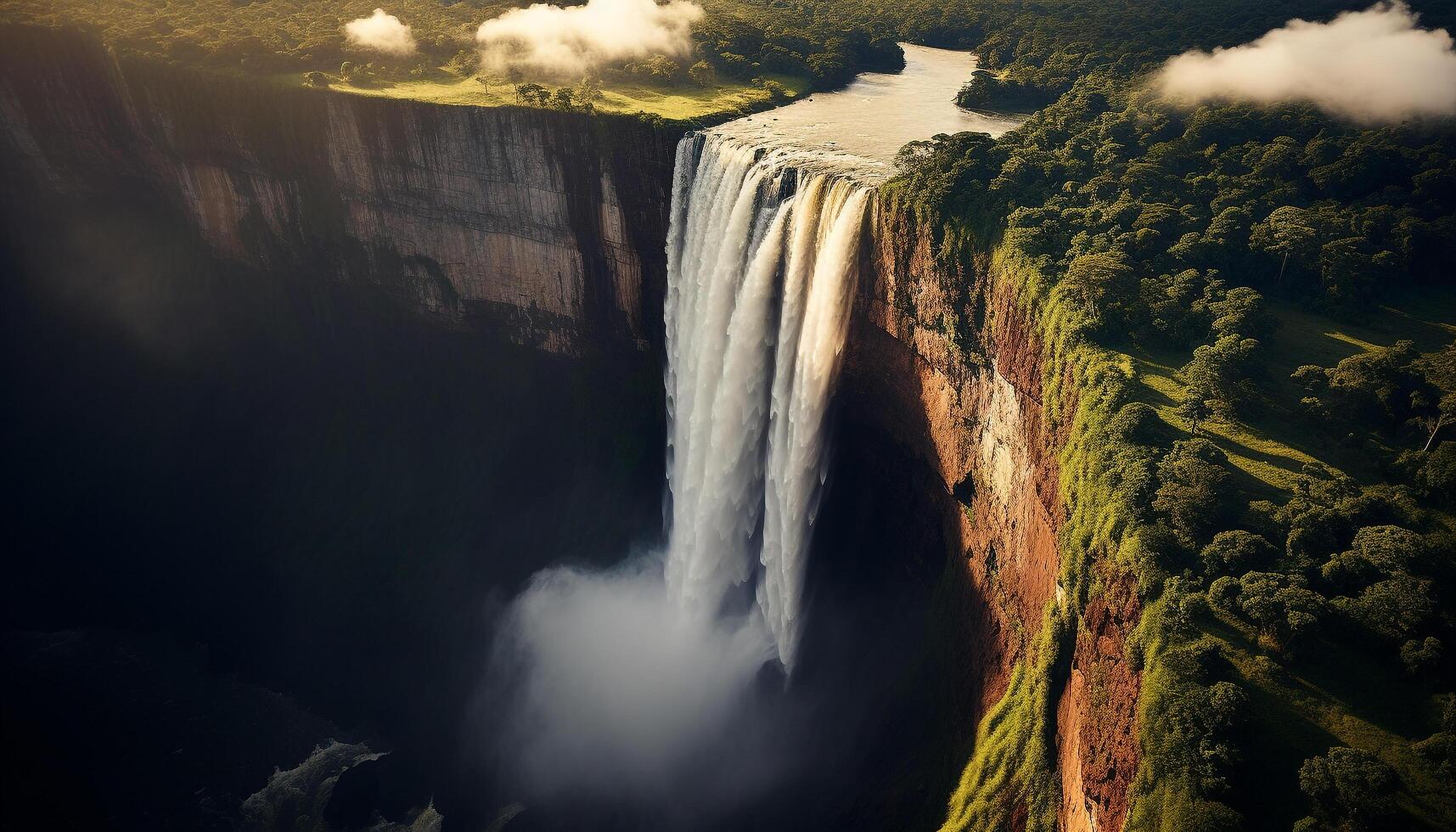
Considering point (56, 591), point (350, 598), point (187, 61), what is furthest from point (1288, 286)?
point (56, 591)

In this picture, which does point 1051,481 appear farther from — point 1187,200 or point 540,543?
point 540,543

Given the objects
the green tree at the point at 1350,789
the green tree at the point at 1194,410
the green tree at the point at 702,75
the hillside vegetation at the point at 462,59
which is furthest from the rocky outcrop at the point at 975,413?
the green tree at the point at 702,75

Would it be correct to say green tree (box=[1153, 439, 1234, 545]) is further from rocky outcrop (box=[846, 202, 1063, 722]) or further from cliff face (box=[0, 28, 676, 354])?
cliff face (box=[0, 28, 676, 354])

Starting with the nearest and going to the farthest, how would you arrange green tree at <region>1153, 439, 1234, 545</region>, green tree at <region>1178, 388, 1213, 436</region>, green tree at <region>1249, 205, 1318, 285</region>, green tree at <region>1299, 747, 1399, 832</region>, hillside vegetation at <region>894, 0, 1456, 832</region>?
green tree at <region>1299, 747, 1399, 832</region>
hillside vegetation at <region>894, 0, 1456, 832</region>
green tree at <region>1153, 439, 1234, 545</region>
green tree at <region>1178, 388, 1213, 436</region>
green tree at <region>1249, 205, 1318, 285</region>

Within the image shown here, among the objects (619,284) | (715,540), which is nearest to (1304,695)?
(715,540)

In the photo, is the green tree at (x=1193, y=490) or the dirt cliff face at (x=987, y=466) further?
the dirt cliff face at (x=987, y=466)

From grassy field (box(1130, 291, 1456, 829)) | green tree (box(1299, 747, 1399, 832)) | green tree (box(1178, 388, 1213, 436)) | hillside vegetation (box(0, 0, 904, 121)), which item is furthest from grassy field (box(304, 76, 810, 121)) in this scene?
green tree (box(1299, 747, 1399, 832))

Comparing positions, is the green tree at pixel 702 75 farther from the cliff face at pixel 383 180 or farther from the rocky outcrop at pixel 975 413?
the rocky outcrop at pixel 975 413
